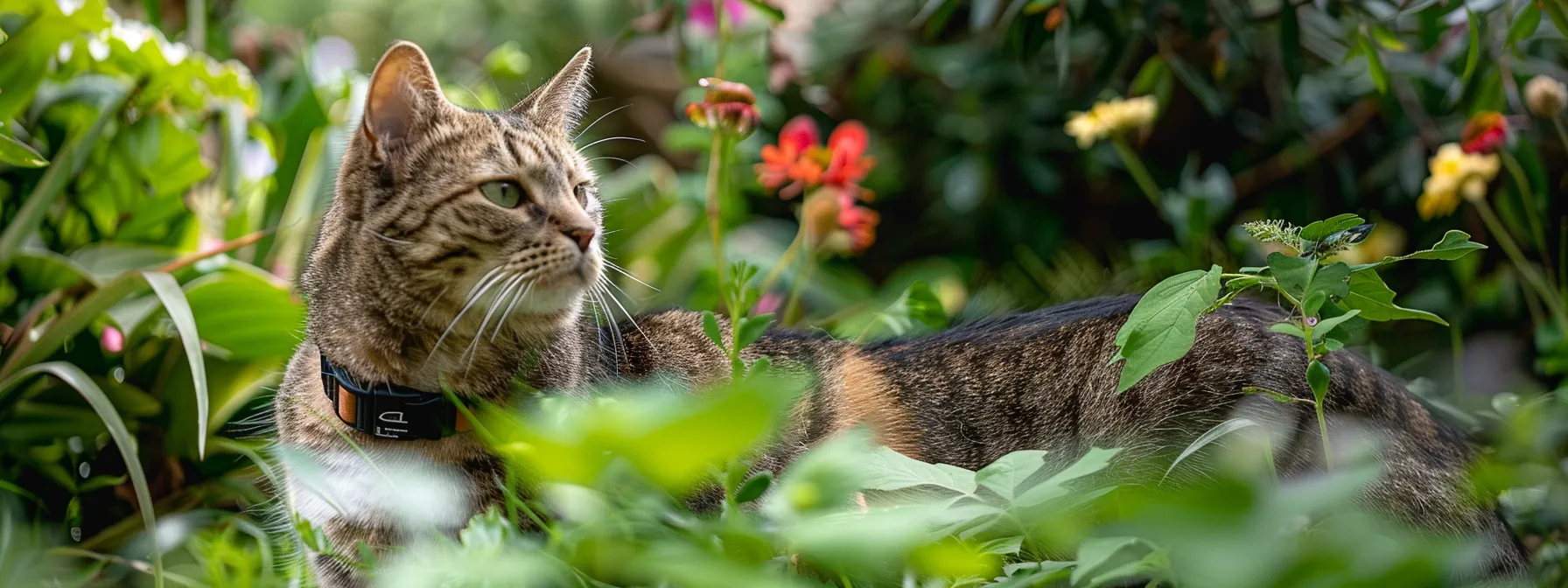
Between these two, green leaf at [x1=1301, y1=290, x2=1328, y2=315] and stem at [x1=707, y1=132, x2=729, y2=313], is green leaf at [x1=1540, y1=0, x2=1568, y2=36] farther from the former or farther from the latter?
stem at [x1=707, y1=132, x2=729, y2=313]

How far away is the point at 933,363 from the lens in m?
1.59

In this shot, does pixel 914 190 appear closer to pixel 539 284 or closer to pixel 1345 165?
pixel 1345 165

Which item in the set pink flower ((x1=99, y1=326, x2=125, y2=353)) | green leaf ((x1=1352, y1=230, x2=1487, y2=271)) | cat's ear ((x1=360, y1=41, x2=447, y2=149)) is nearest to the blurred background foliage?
pink flower ((x1=99, y1=326, x2=125, y2=353))

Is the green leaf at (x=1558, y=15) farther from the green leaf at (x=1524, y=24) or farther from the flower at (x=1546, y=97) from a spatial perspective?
the flower at (x=1546, y=97)

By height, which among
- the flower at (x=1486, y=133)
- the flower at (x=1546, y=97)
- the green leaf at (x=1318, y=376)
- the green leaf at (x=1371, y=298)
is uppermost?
the green leaf at (x=1371, y=298)

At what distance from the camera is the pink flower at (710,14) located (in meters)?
2.69

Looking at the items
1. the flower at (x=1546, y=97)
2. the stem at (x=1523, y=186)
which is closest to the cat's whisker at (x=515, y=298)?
the flower at (x=1546, y=97)

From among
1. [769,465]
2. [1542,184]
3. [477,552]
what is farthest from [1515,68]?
[477,552]

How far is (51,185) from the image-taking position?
1.78 m

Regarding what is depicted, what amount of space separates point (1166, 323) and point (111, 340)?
171cm

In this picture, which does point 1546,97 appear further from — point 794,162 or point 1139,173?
point 794,162

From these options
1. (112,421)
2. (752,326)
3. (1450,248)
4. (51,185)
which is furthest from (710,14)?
(1450,248)

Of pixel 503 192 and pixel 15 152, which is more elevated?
pixel 15 152

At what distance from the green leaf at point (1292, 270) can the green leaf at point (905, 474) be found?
12.2 inches
